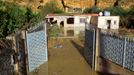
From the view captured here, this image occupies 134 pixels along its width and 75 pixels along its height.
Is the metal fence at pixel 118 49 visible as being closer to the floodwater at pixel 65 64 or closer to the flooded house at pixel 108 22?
the floodwater at pixel 65 64

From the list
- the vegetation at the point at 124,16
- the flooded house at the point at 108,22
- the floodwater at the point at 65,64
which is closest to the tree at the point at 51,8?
the vegetation at the point at 124,16

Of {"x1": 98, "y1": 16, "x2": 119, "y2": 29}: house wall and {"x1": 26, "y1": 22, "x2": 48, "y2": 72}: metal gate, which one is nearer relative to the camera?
{"x1": 26, "y1": 22, "x2": 48, "y2": 72}: metal gate

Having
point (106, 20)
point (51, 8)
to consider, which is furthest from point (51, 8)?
point (106, 20)

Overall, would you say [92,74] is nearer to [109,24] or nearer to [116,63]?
[116,63]

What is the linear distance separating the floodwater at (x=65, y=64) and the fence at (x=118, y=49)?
1.26 metres

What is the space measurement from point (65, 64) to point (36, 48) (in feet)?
7.26

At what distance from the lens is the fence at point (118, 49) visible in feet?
26.2

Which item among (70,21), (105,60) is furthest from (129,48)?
(70,21)

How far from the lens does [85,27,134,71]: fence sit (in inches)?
315

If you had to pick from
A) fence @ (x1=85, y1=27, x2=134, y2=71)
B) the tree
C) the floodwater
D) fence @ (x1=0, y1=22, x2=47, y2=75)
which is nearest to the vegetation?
the tree

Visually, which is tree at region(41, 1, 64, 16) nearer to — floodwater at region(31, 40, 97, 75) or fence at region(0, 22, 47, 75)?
floodwater at region(31, 40, 97, 75)

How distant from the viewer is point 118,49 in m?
8.62

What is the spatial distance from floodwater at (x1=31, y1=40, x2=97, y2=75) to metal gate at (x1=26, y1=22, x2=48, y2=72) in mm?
341

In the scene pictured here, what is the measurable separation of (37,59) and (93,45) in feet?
8.58
